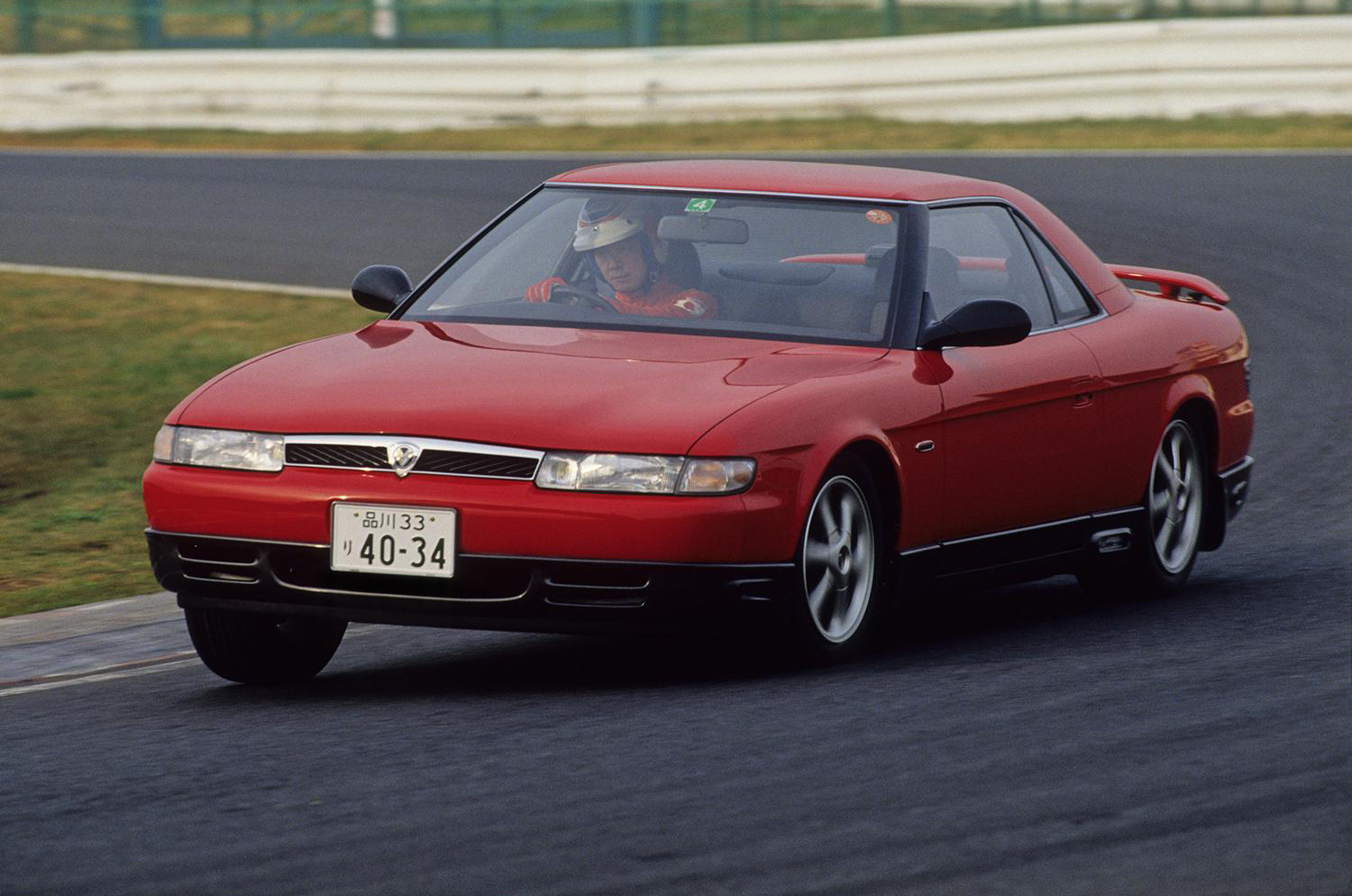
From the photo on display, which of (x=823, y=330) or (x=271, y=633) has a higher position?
(x=823, y=330)

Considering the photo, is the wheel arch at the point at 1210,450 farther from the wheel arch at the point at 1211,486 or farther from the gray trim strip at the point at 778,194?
the gray trim strip at the point at 778,194

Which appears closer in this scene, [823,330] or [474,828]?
[474,828]

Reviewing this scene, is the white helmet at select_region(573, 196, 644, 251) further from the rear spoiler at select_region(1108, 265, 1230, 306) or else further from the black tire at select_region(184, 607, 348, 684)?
the rear spoiler at select_region(1108, 265, 1230, 306)

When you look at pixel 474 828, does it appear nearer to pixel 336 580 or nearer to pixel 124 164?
pixel 336 580

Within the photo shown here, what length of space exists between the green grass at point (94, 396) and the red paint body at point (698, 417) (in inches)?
91.4

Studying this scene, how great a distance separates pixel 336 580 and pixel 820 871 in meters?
2.15

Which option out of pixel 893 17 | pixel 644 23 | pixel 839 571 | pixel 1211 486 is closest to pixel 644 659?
A: pixel 839 571

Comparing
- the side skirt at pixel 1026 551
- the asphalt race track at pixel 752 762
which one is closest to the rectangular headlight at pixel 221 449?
the asphalt race track at pixel 752 762

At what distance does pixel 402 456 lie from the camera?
6312 millimetres

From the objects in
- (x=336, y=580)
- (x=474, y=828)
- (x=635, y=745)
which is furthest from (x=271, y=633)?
(x=474, y=828)

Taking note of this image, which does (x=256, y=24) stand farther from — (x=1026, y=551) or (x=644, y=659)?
(x=644, y=659)

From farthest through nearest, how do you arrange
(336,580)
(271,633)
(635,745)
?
1. (271,633)
2. (336,580)
3. (635,745)

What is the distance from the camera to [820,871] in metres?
4.59

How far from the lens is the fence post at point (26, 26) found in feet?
105
